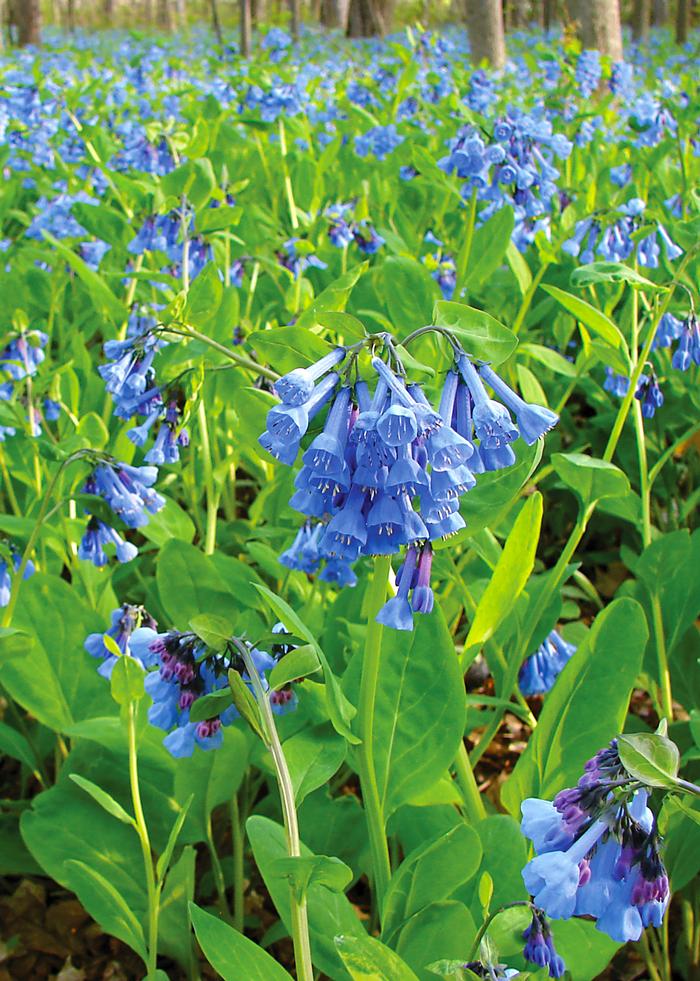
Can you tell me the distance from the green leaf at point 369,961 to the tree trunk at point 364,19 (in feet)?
60.3

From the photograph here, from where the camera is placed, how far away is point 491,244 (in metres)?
2.25

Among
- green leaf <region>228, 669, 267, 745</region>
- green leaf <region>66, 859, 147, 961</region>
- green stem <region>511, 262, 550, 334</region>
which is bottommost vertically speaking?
green leaf <region>66, 859, 147, 961</region>

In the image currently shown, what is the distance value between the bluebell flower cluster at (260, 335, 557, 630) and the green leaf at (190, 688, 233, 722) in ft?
0.78

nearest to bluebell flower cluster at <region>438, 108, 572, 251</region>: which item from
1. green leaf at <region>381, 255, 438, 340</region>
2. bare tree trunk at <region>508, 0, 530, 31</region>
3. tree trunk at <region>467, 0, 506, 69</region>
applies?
green leaf at <region>381, 255, 438, 340</region>

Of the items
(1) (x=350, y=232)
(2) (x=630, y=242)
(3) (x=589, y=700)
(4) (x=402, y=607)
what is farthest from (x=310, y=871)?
(1) (x=350, y=232)

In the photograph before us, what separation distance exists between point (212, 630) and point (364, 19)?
18.7m

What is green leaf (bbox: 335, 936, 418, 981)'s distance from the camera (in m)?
0.98

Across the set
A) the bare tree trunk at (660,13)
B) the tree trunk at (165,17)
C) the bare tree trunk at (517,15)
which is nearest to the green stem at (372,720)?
the bare tree trunk at (517,15)

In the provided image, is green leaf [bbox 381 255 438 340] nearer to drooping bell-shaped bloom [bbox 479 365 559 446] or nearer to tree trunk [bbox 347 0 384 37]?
drooping bell-shaped bloom [bbox 479 365 559 446]

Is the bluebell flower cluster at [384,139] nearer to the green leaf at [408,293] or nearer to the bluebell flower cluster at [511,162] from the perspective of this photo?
the bluebell flower cluster at [511,162]

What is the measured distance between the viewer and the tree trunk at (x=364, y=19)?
17.5 meters

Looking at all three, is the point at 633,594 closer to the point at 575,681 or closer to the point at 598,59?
the point at 575,681

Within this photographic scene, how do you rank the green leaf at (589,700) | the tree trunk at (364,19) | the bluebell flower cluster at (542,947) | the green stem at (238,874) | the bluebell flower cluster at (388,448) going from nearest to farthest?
the bluebell flower cluster at (388,448) < the bluebell flower cluster at (542,947) < the green leaf at (589,700) < the green stem at (238,874) < the tree trunk at (364,19)

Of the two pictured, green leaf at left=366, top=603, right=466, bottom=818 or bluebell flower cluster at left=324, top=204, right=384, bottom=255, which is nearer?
green leaf at left=366, top=603, right=466, bottom=818
